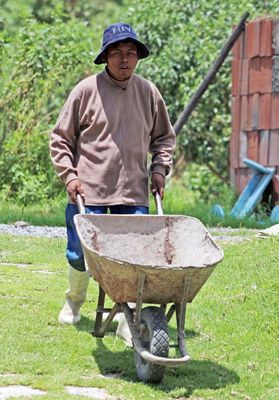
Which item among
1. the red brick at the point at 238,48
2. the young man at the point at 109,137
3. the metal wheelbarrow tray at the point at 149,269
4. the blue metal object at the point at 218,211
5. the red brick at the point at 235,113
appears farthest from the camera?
the red brick at the point at 235,113

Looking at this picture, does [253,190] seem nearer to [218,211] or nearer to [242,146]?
[218,211]

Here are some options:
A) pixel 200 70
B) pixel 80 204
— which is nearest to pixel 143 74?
pixel 200 70

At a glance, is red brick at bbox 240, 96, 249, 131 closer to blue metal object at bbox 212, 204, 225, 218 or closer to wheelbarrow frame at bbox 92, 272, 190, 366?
blue metal object at bbox 212, 204, 225, 218

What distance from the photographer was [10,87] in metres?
14.5

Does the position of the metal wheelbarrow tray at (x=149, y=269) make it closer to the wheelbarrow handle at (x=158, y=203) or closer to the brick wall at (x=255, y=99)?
the wheelbarrow handle at (x=158, y=203)

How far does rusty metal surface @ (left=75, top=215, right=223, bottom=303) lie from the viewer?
589 centimetres

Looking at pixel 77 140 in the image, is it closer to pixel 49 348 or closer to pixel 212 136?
pixel 49 348

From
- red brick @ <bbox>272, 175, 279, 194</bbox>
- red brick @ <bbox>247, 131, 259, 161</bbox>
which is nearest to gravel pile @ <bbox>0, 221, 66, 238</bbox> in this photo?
red brick @ <bbox>272, 175, 279, 194</bbox>

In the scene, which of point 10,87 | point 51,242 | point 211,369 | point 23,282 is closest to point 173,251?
point 211,369

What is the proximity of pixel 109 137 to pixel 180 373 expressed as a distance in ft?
4.94

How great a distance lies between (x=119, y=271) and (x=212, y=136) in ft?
34.0

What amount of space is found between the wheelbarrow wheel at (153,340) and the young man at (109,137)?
0.98m

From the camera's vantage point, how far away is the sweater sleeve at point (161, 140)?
696cm

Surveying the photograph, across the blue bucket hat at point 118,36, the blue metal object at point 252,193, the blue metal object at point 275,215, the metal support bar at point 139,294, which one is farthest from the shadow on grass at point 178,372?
the blue metal object at point 252,193
